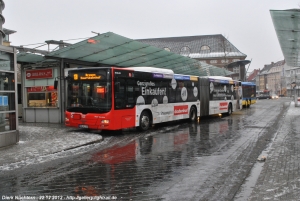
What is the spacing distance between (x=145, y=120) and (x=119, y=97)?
2.34m

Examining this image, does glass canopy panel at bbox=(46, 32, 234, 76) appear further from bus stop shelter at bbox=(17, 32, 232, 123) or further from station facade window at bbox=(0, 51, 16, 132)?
station facade window at bbox=(0, 51, 16, 132)

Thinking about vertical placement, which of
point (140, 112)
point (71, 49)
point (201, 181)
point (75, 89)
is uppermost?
point (71, 49)

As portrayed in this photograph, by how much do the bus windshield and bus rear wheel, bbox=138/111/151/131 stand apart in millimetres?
2362

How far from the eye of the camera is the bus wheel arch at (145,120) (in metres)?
14.9

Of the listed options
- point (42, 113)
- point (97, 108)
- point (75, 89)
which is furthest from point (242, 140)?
point (42, 113)

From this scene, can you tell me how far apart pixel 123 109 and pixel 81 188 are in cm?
787

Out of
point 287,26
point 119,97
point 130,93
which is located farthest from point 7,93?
point 287,26

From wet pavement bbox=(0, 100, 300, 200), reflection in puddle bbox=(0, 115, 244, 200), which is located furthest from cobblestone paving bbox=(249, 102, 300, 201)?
reflection in puddle bbox=(0, 115, 244, 200)

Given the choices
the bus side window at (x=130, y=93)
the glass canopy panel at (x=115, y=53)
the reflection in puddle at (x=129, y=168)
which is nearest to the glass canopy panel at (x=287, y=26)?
the reflection in puddle at (x=129, y=168)

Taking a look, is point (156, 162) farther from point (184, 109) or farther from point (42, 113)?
point (42, 113)

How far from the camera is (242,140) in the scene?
11.8 metres

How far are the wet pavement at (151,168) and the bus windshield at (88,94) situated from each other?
157 centimetres

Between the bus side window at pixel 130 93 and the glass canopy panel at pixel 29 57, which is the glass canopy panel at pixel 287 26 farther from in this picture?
the glass canopy panel at pixel 29 57

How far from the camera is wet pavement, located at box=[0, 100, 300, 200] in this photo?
5578 millimetres
